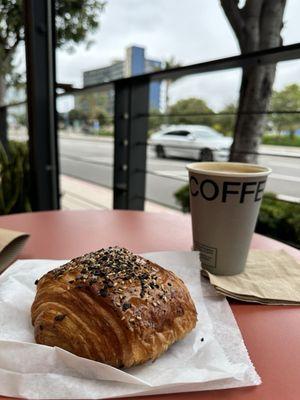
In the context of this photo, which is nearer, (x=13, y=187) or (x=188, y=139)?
(x=13, y=187)

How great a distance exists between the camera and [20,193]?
6.66ft

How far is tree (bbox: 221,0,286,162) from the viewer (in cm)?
129

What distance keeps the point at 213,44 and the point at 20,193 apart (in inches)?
58.3

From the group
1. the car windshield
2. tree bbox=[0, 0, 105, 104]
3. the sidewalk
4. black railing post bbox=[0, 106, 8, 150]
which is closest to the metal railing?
tree bbox=[0, 0, 105, 104]

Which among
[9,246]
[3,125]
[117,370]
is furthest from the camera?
[3,125]

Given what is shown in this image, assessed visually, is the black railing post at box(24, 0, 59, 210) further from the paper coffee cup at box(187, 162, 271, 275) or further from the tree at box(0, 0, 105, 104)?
the paper coffee cup at box(187, 162, 271, 275)

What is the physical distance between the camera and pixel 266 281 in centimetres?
59

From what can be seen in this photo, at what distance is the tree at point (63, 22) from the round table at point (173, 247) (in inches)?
75.3

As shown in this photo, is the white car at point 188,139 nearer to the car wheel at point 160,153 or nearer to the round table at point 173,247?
the car wheel at point 160,153

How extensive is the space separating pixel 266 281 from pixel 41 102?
190 cm

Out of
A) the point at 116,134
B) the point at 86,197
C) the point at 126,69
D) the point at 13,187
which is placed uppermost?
the point at 126,69

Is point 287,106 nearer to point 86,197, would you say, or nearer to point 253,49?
point 253,49

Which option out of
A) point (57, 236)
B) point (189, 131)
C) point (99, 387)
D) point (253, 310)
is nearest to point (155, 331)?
point (99, 387)

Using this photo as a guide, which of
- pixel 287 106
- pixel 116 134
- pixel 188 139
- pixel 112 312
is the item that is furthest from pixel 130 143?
pixel 188 139
